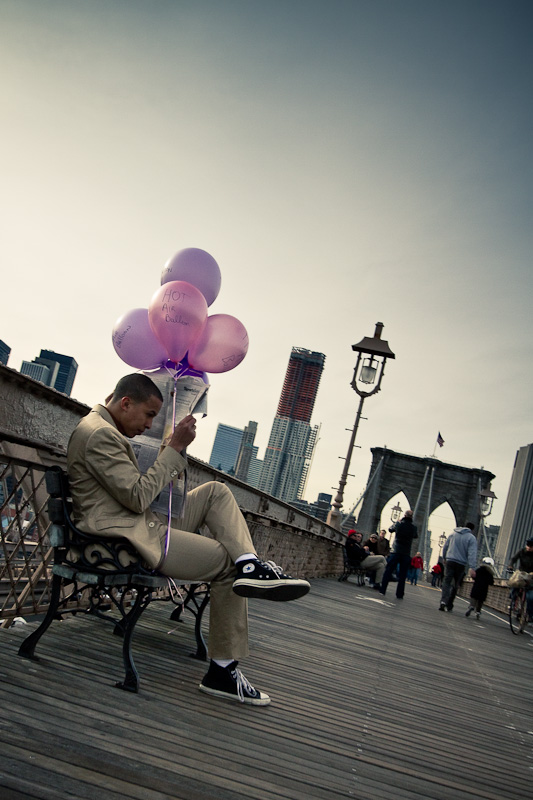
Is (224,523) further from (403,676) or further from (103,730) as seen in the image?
(403,676)

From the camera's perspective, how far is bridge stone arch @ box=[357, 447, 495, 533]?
198ft

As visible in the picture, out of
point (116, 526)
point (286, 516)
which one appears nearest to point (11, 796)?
point (116, 526)

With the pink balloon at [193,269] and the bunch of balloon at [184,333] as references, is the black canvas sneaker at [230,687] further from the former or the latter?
the pink balloon at [193,269]

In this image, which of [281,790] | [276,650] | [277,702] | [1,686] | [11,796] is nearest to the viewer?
[11,796]

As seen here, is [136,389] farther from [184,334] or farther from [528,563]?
[528,563]

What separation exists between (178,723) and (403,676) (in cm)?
262

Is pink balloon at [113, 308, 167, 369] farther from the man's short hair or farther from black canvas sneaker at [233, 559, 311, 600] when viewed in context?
black canvas sneaker at [233, 559, 311, 600]

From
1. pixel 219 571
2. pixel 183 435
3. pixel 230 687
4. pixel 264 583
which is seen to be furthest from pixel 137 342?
pixel 230 687

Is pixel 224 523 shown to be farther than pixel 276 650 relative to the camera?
No

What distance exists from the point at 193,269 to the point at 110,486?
2.07 meters

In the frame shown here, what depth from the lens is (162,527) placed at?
2951mm

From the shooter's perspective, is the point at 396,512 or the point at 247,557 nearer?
the point at 247,557

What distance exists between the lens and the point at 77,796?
1.64 meters

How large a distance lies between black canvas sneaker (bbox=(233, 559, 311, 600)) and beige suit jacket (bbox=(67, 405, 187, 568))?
0.38 meters
